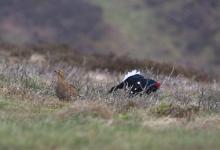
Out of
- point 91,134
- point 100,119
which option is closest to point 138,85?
point 100,119

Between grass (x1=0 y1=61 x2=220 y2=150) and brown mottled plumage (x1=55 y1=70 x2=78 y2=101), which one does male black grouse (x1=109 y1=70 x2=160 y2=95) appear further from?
brown mottled plumage (x1=55 y1=70 x2=78 y2=101)

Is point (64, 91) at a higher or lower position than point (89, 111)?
higher

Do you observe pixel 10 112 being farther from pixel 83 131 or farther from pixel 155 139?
pixel 155 139

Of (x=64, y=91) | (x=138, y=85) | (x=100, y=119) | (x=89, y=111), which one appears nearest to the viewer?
(x=100, y=119)

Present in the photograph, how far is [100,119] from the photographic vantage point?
8867 mm

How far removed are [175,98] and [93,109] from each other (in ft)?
10.6

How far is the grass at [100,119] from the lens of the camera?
287 inches

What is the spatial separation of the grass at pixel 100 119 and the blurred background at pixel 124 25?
35.9 m

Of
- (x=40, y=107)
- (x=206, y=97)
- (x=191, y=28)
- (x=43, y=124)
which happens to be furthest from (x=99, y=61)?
(x=191, y=28)

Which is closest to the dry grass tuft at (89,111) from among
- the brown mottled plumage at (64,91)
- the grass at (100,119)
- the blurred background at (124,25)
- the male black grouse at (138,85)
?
the grass at (100,119)

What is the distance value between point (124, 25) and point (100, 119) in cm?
4507

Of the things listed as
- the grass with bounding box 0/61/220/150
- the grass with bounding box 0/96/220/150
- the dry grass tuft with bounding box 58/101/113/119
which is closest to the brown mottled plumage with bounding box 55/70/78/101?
the grass with bounding box 0/61/220/150

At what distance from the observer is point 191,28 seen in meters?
52.3

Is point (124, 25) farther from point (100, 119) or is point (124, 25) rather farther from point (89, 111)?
point (100, 119)
